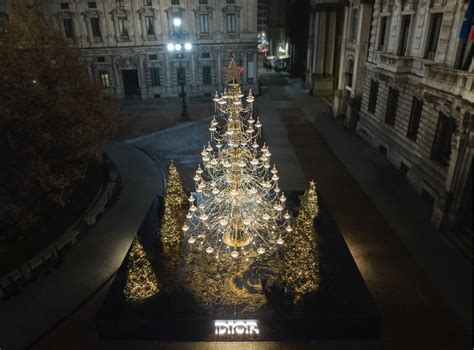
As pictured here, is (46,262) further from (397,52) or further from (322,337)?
(397,52)

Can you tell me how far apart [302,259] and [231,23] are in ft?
123

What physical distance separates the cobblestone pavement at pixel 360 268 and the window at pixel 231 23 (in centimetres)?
1949

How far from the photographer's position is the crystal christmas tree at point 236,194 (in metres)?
11.1

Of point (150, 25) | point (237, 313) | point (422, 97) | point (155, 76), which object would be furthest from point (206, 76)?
point (237, 313)

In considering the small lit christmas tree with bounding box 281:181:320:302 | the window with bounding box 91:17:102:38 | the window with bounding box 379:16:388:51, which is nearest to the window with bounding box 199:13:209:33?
the window with bounding box 91:17:102:38

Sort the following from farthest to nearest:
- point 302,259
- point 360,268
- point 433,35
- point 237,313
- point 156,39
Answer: point 156,39 → point 433,35 → point 360,268 → point 237,313 → point 302,259

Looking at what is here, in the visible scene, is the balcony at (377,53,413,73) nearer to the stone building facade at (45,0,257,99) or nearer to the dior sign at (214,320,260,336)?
the dior sign at (214,320,260,336)

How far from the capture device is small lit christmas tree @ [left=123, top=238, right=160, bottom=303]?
10633 mm

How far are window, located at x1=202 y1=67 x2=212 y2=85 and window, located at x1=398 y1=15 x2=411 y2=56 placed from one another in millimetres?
26475

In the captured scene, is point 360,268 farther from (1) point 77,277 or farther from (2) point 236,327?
(1) point 77,277

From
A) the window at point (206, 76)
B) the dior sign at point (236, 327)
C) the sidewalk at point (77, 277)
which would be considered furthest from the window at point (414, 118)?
the window at point (206, 76)

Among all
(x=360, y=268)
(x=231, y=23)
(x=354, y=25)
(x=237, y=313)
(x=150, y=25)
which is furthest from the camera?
(x=231, y=23)

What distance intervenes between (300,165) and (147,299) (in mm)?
15218

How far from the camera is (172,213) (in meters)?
13.6
